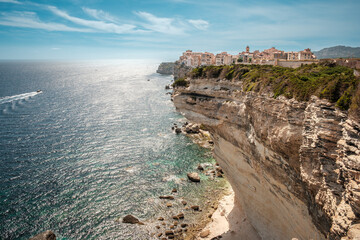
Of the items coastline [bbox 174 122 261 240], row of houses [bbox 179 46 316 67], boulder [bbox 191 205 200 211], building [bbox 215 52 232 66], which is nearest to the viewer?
coastline [bbox 174 122 261 240]

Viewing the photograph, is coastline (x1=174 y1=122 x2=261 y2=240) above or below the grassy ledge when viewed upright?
below

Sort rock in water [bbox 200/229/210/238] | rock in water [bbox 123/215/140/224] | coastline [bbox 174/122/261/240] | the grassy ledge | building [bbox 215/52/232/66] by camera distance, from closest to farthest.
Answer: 1. the grassy ledge
2. coastline [bbox 174/122/261/240]
3. rock in water [bbox 200/229/210/238]
4. rock in water [bbox 123/215/140/224]
5. building [bbox 215/52/232/66]

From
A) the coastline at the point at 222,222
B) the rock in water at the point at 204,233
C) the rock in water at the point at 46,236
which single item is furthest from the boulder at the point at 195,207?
the rock in water at the point at 46,236

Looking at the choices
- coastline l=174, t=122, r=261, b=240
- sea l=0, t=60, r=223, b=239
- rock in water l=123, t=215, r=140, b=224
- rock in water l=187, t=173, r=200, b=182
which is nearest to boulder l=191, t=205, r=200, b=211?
coastline l=174, t=122, r=261, b=240

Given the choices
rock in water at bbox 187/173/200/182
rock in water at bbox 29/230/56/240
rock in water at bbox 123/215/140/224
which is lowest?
rock in water at bbox 123/215/140/224

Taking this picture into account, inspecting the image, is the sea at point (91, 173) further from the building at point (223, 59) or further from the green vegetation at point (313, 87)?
the building at point (223, 59)

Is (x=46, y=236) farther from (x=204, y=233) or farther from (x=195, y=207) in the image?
(x=195, y=207)

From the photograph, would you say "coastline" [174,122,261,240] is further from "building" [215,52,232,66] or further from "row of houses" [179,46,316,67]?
"building" [215,52,232,66]

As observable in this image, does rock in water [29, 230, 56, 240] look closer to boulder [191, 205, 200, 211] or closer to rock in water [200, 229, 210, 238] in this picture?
rock in water [200, 229, 210, 238]

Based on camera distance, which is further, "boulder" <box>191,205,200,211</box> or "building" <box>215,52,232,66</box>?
"building" <box>215,52,232,66</box>

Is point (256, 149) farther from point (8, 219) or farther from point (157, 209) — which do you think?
point (8, 219)
